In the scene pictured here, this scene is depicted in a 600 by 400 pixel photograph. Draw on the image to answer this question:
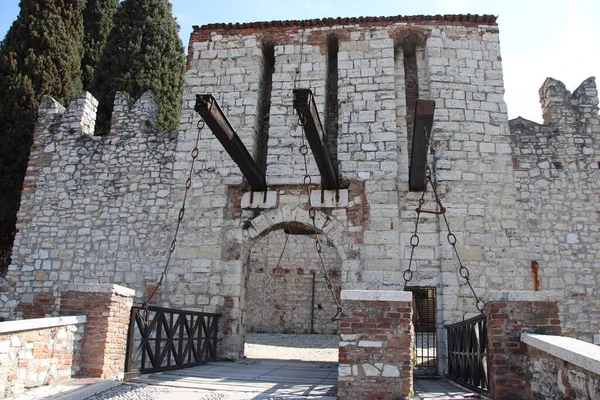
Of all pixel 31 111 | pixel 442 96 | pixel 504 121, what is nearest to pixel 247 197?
pixel 442 96

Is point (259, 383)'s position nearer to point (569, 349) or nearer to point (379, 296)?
point (379, 296)

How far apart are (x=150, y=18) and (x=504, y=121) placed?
1087cm

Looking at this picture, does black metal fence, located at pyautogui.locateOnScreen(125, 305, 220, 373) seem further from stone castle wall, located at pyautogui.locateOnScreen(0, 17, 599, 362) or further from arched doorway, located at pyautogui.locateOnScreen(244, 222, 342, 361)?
arched doorway, located at pyautogui.locateOnScreen(244, 222, 342, 361)

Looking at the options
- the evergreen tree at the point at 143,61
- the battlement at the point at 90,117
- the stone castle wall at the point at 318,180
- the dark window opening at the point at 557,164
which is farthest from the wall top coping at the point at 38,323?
the evergreen tree at the point at 143,61

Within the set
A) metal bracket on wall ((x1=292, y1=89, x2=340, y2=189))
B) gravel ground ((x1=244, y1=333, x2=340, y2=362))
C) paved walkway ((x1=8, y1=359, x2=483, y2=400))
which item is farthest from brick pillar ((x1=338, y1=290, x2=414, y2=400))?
gravel ground ((x1=244, y1=333, x2=340, y2=362))

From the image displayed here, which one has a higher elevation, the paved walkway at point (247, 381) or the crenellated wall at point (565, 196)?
the crenellated wall at point (565, 196)

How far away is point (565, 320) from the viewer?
787 cm

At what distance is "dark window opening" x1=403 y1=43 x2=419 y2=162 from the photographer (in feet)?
29.8

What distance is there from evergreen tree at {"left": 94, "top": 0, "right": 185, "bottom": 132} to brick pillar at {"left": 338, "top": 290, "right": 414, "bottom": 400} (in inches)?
407

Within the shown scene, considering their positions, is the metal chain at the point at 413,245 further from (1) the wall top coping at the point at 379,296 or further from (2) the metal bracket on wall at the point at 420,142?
(1) the wall top coping at the point at 379,296

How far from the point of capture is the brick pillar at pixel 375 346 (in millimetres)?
4527

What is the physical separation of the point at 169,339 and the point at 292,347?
6.44 metres

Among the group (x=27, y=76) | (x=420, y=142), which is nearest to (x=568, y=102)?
(x=420, y=142)

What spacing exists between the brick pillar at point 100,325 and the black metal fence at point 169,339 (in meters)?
0.27
